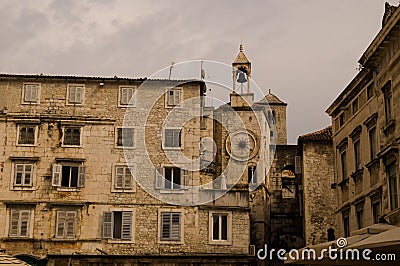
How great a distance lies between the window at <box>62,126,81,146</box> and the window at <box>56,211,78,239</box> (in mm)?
3849

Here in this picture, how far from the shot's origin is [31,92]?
36.2m

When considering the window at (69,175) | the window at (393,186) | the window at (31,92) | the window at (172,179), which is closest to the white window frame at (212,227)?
the window at (172,179)

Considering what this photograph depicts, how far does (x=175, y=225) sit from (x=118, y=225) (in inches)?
122

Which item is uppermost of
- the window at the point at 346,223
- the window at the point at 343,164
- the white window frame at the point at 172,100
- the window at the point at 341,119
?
the white window frame at the point at 172,100

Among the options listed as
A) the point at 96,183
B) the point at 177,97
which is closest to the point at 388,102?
the point at 177,97

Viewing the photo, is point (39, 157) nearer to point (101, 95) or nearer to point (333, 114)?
point (101, 95)

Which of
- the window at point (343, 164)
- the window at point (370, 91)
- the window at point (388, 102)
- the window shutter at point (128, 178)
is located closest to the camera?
the window at point (388, 102)

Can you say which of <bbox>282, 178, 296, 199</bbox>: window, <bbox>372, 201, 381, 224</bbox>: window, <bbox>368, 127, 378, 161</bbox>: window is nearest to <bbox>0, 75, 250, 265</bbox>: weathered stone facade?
<bbox>372, 201, 381, 224</bbox>: window

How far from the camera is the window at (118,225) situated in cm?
3456

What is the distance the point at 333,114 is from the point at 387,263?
569 inches

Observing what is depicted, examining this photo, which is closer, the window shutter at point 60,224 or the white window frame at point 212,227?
the window shutter at point 60,224

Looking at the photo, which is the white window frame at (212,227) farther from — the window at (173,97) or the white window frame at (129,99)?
the white window frame at (129,99)

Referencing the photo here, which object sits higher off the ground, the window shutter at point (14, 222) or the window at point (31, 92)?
the window at point (31, 92)

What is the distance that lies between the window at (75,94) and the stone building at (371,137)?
49.0ft
